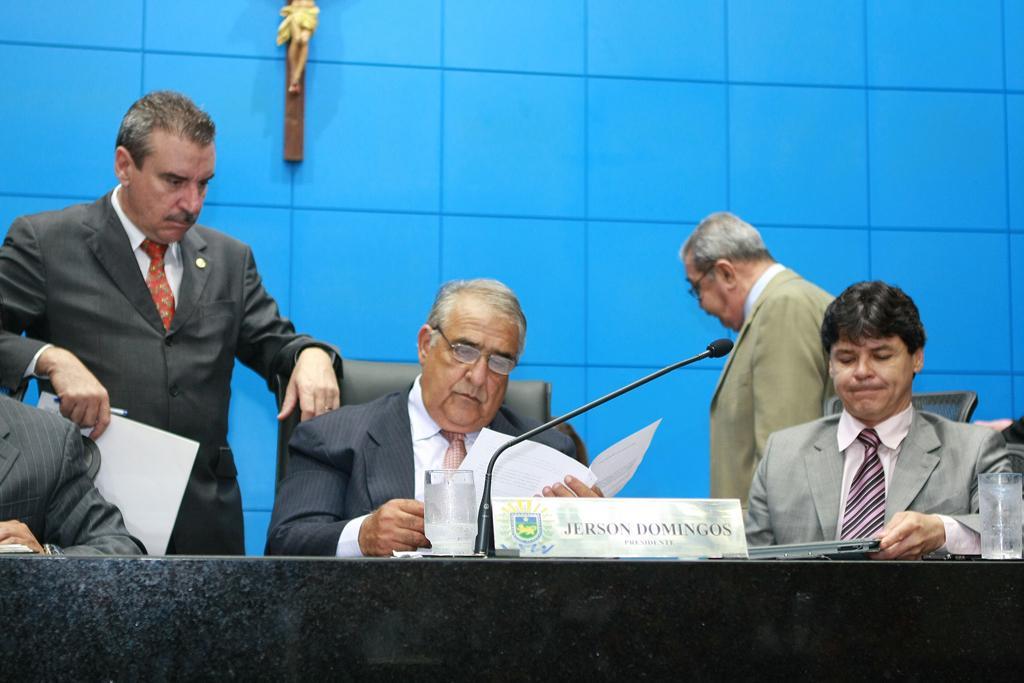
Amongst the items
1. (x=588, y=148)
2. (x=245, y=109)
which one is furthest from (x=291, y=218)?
(x=588, y=148)

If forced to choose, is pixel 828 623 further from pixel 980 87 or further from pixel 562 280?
pixel 980 87

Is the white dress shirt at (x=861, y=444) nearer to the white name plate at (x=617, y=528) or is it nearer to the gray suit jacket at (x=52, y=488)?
the white name plate at (x=617, y=528)

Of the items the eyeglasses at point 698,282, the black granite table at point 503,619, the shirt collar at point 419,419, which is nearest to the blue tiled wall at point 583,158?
the eyeglasses at point 698,282

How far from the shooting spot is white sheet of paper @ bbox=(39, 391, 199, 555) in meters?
2.27

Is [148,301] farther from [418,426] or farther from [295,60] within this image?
[295,60]

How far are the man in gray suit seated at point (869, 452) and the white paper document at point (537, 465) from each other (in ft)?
2.09

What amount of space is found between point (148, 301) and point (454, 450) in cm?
78

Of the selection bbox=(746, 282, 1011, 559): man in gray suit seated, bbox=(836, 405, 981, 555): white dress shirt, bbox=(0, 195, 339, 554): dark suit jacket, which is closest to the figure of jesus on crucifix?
bbox=(0, 195, 339, 554): dark suit jacket

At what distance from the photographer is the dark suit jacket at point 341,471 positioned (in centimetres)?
233

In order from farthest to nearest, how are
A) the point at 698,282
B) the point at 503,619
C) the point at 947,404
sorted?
the point at 698,282 < the point at 947,404 < the point at 503,619

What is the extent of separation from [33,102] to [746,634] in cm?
380

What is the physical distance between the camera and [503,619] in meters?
1.19

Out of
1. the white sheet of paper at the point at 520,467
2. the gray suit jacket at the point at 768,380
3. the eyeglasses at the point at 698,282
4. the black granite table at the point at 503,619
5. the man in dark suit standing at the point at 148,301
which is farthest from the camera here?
the eyeglasses at the point at 698,282

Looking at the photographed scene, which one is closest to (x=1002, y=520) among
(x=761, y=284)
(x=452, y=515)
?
(x=452, y=515)
